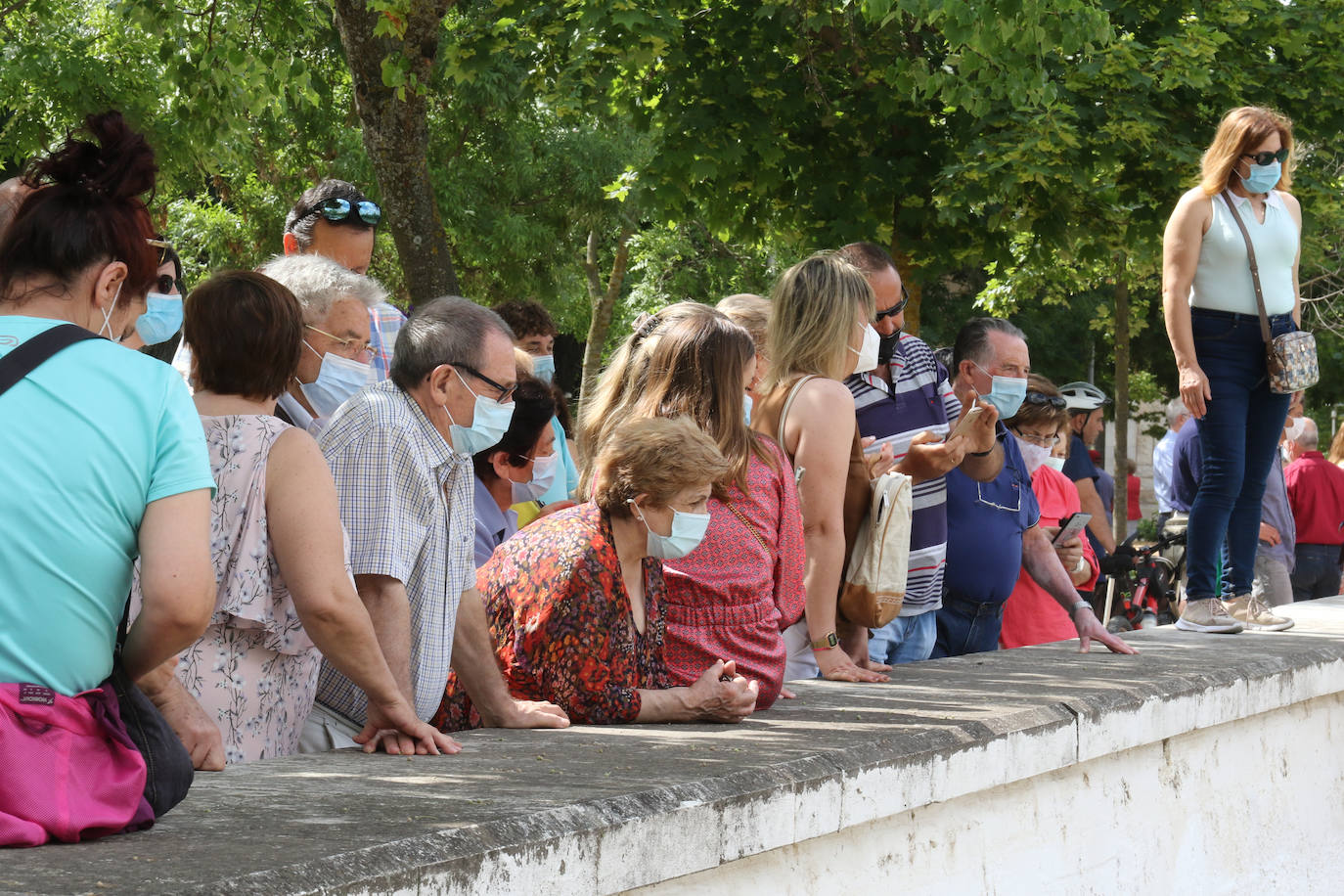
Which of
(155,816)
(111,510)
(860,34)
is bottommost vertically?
(155,816)

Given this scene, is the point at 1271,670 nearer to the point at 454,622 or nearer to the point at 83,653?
the point at 454,622

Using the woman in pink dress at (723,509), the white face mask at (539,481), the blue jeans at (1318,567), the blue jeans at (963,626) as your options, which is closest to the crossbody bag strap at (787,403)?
the woman in pink dress at (723,509)

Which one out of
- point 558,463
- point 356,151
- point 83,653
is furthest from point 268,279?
point 356,151

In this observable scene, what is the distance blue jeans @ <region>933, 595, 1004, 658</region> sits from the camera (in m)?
5.87

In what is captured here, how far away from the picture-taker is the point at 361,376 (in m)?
4.81

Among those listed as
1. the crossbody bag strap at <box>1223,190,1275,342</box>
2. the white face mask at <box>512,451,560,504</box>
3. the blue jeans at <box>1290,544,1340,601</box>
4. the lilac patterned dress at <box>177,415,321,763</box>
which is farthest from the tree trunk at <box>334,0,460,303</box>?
the blue jeans at <box>1290,544,1340,601</box>

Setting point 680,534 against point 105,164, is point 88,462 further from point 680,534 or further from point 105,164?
point 680,534

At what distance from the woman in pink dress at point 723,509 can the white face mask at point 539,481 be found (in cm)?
120

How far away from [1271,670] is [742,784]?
2.99m

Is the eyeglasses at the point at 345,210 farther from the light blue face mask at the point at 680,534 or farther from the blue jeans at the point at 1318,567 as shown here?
the blue jeans at the point at 1318,567

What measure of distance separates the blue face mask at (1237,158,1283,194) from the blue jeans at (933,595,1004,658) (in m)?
1.96

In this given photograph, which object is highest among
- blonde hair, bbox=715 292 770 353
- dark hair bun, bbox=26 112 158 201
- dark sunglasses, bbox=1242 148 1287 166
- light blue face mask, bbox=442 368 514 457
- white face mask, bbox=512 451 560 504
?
dark sunglasses, bbox=1242 148 1287 166

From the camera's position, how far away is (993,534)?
18.3 ft

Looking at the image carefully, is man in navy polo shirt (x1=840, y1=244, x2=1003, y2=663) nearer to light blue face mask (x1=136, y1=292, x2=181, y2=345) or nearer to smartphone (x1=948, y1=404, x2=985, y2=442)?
smartphone (x1=948, y1=404, x2=985, y2=442)
